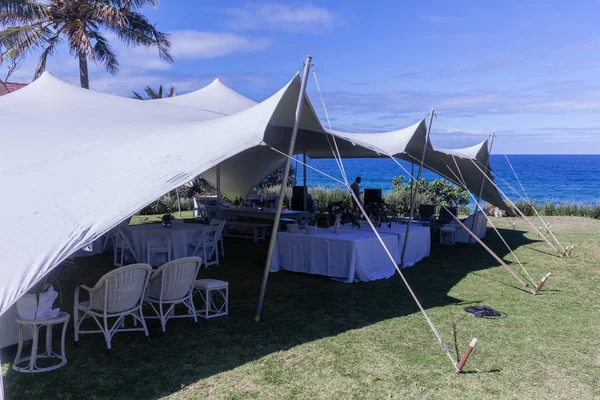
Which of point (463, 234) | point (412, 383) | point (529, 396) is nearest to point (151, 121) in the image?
point (412, 383)

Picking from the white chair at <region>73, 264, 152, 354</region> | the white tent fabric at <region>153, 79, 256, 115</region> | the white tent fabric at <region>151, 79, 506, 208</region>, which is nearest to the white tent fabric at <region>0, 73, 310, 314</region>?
the white chair at <region>73, 264, 152, 354</region>

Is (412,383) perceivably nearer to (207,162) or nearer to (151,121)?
(207,162)

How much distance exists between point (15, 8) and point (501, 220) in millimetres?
16594

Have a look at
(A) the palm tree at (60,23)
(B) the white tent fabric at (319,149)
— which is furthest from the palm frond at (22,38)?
(B) the white tent fabric at (319,149)

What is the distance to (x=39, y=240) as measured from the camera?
3.54m

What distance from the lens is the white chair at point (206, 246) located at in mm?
7934

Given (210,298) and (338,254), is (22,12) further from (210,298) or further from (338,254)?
(210,298)

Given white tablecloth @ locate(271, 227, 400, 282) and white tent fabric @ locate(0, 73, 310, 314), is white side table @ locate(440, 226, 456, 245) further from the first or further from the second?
white tent fabric @ locate(0, 73, 310, 314)

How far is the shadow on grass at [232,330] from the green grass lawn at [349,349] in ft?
0.05

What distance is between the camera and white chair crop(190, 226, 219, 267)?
7934 millimetres

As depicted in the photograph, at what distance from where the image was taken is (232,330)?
5.00 m

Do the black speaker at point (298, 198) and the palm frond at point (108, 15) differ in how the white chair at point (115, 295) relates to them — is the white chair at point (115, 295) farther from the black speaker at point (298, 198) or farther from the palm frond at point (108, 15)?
the palm frond at point (108, 15)

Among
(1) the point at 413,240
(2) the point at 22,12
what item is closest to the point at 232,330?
(1) the point at 413,240

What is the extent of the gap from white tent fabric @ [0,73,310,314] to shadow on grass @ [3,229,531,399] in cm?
108
